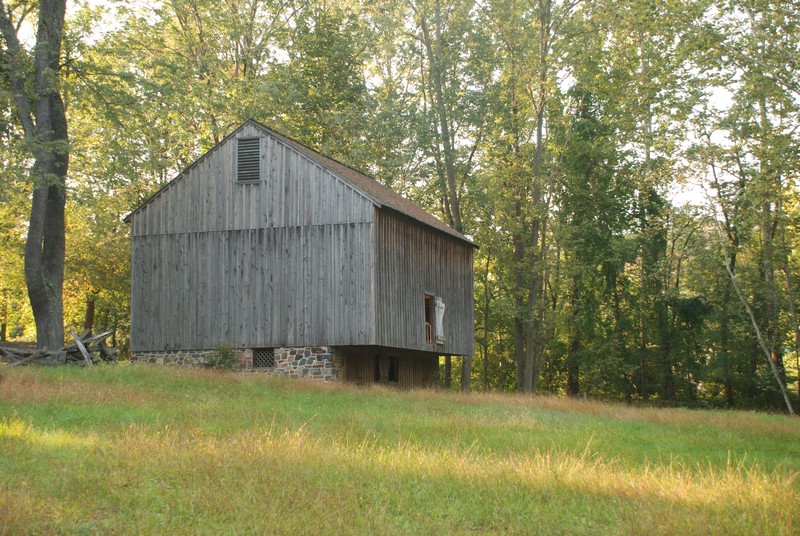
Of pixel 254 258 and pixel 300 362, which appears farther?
pixel 254 258

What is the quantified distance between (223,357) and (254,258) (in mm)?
3086

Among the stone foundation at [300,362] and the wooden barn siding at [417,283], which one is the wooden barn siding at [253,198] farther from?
the stone foundation at [300,362]

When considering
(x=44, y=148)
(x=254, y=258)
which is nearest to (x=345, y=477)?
(x=44, y=148)

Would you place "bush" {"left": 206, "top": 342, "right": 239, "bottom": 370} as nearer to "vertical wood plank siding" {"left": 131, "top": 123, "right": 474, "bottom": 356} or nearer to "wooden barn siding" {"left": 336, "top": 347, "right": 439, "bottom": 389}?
"vertical wood plank siding" {"left": 131, "top": 123, "right": 474, "bottom": 356}

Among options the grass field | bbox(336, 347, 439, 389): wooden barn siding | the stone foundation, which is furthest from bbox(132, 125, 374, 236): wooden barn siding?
the grass field

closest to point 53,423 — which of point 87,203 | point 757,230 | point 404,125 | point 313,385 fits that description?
point 313,385

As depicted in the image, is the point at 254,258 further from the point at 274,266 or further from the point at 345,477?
the point at 345,477

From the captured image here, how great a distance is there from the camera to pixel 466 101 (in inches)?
1430

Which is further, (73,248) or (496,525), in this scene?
(73,248)

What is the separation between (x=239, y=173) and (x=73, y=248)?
15.3m

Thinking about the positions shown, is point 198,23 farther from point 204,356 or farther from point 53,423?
point 53,423

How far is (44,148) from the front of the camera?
65.2ft

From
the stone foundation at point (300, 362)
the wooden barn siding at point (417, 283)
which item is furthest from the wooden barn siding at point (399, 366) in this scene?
the wooden barn siding at point (417, 283)

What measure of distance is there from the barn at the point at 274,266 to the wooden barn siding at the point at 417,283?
0.25 ft
